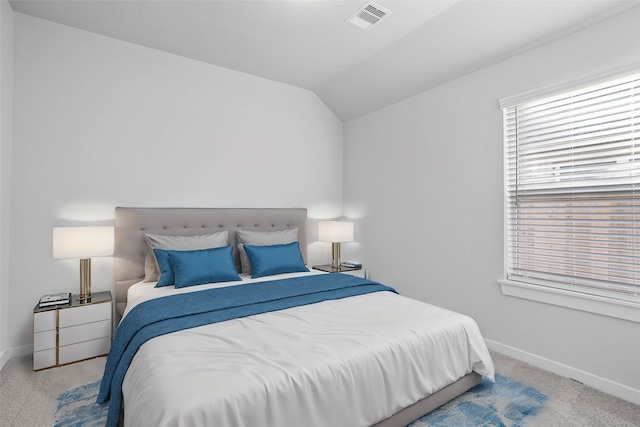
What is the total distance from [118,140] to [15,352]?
1.93 metres

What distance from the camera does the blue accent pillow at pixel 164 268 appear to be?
2717 mm

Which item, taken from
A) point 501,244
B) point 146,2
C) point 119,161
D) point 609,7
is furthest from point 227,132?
point 609,7

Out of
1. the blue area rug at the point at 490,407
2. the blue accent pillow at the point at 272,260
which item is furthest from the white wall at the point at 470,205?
the blue accent pillow at the point at 272,260

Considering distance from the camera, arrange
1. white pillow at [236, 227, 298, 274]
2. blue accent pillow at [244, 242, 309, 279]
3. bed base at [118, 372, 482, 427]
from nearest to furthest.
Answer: bed base at [118, 372, 482, 427] → blue accent pillow at [244, 242, 309, 279] → white pillow at [236, 227, 298, 274]

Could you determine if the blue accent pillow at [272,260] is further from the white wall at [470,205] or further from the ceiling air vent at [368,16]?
the ceiling air vent at [368,16]

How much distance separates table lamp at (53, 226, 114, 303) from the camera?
2521mm

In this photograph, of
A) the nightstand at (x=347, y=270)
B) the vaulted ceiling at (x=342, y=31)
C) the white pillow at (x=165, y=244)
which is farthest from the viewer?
the nightstand at (x=347, y=270)

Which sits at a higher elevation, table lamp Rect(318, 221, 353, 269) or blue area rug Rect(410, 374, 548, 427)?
table lamp Rect(318, 221, 353, 269)

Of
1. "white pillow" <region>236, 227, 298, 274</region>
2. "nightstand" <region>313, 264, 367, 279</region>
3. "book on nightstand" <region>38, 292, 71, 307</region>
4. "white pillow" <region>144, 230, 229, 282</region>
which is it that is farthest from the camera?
"nightstand" <region>313, 264, 367, 279</region>

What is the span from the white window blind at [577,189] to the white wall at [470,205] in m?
0.14

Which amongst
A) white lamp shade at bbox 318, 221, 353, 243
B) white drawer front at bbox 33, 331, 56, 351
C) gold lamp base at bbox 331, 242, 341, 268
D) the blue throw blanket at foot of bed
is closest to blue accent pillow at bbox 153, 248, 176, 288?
the blue throw blanket at foot of bed

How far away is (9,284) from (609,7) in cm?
479

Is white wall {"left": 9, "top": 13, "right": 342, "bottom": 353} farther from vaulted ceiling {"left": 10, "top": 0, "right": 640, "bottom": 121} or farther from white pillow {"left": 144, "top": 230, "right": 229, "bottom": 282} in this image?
white pillow {"left": 144, "top": 230, "right": 229, "bottom": 282}

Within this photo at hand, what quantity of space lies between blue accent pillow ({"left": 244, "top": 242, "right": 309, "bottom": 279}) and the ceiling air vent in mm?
2134
